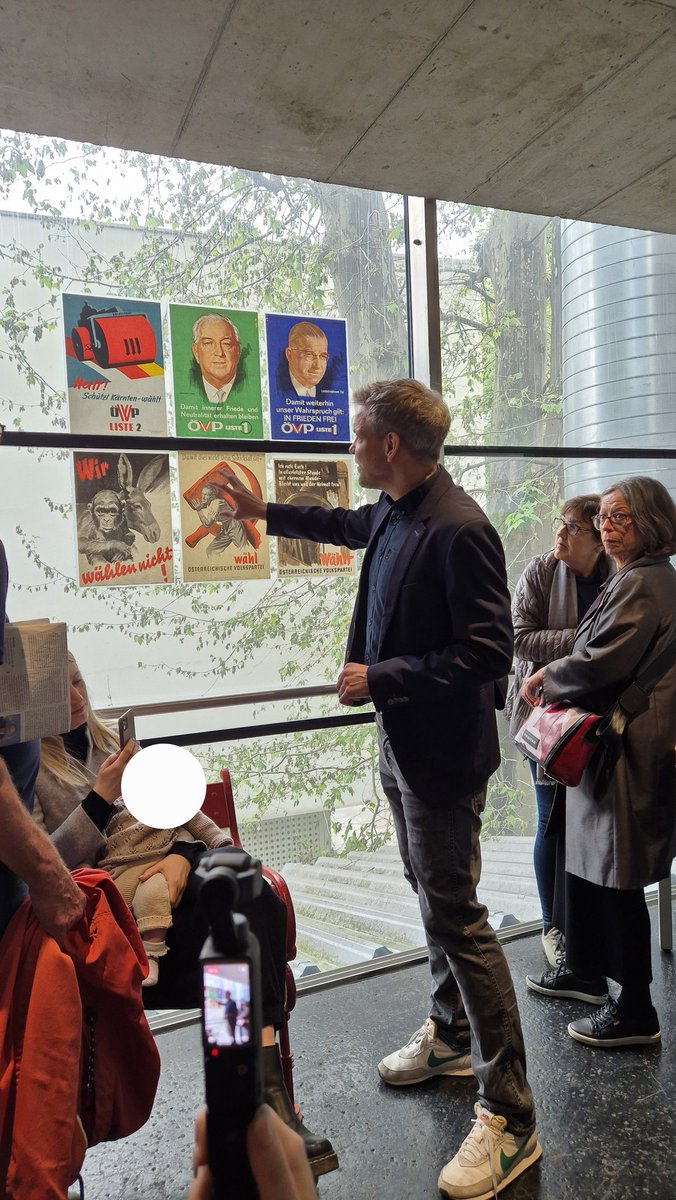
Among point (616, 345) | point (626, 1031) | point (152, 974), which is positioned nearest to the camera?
point (152, 974)

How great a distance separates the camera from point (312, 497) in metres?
2.84

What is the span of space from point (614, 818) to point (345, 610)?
1.16m

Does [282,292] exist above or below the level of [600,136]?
below

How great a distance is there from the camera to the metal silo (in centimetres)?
336

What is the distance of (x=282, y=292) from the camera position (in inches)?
108

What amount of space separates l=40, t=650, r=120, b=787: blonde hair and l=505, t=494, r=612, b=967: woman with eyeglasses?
4.83 ft

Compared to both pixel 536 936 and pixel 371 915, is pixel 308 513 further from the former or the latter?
pixel 536 936

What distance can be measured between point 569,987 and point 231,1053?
243cm

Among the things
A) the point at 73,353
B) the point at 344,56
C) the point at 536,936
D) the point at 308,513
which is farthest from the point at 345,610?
the point at 344,56

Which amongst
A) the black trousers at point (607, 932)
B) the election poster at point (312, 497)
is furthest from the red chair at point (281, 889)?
the black trousers at point (607, 932)

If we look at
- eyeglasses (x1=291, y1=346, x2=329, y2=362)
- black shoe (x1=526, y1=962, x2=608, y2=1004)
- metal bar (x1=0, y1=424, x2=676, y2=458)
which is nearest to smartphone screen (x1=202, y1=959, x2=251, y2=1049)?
metal bar (x1=0, y1=424, x2=676, y2=458)

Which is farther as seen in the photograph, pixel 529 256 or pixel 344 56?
pixel 529 256

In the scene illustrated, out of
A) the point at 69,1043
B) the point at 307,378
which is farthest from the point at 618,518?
the point at 69,1043

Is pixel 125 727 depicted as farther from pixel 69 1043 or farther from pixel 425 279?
pixel 425 279
